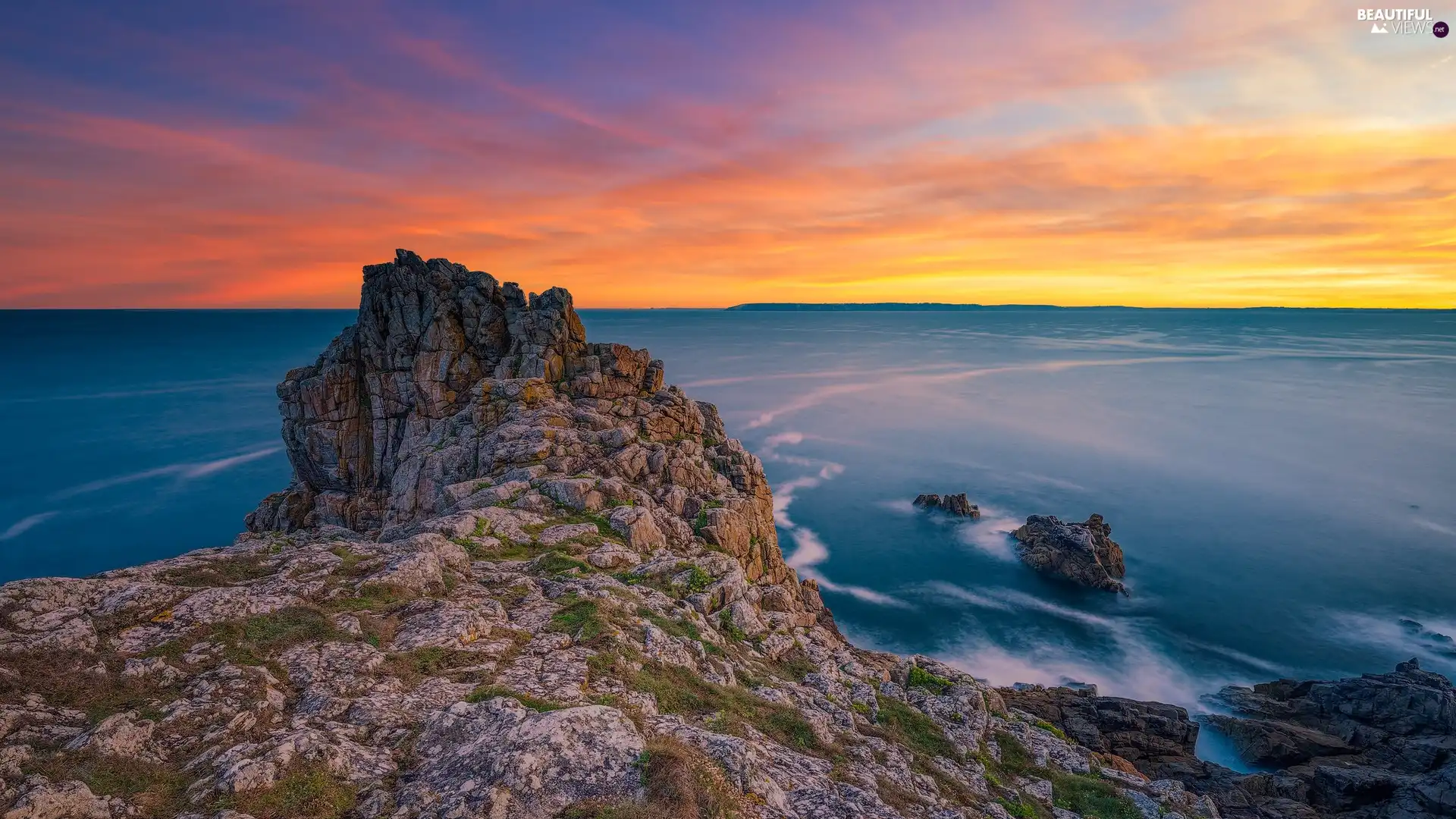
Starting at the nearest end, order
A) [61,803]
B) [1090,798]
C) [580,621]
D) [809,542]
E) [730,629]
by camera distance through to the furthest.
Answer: [61,803] < [580,621] < [1090,798] < [730,629] < [809,542]

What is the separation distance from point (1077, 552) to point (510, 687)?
52802 millimetres

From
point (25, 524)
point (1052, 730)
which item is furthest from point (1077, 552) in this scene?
point (25, 524)

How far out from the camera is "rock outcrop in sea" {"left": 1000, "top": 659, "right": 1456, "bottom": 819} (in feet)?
78.9

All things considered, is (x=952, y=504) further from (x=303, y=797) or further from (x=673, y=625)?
(x=303, y=797)

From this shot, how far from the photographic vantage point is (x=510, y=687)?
12.0 meters

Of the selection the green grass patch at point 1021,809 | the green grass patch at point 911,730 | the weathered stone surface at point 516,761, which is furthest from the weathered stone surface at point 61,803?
the green grass patch at point 1021,809

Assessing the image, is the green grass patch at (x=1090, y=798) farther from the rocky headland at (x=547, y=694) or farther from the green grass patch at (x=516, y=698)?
the green grass patch at (x=516, y=698)

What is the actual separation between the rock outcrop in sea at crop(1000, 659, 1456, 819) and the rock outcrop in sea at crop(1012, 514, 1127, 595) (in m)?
14.9

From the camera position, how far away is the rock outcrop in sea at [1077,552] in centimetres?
5159

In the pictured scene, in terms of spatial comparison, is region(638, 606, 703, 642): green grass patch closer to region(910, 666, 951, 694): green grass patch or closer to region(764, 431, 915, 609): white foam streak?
region(910, 666, 951, 694): green grass patch

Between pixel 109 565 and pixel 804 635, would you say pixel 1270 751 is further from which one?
pixel 109 565

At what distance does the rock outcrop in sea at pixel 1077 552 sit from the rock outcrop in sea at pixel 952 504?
27.4 ft

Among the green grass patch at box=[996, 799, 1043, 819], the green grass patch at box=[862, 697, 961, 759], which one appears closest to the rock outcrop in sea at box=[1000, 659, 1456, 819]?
the green grass patch at box=[862, 697, 961, 759]

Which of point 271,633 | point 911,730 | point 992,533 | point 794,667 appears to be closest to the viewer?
point 271,633
